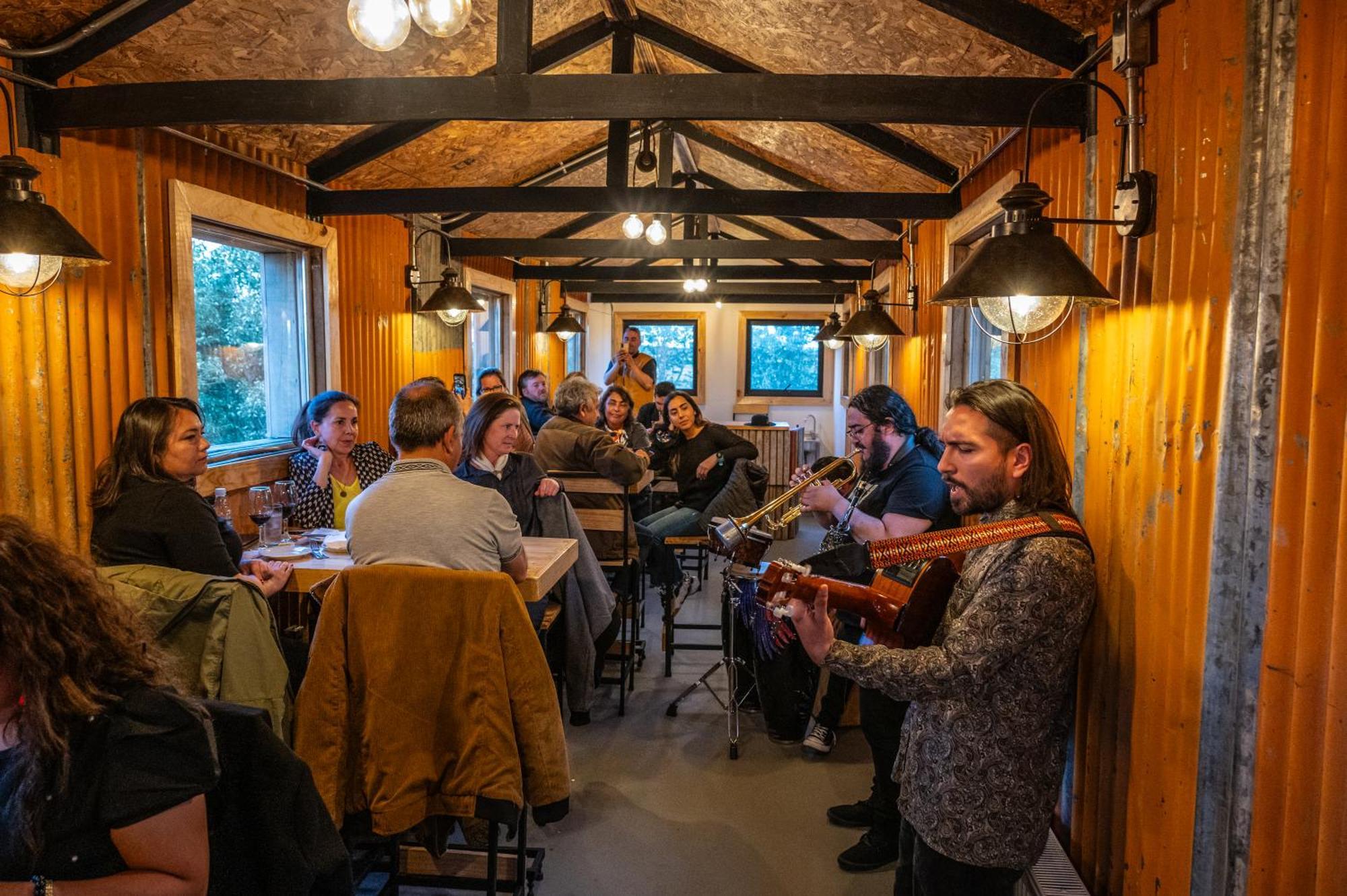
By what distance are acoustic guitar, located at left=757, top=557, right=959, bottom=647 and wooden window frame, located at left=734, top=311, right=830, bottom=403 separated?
10.5 meters

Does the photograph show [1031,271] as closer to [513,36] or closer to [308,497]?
[513,36]

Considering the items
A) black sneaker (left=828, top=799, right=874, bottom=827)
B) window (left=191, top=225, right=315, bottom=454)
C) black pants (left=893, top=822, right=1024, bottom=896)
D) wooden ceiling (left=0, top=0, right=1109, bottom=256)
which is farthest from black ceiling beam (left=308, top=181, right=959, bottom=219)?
black pants (left=893, top=822, right=1024, bottom=896)

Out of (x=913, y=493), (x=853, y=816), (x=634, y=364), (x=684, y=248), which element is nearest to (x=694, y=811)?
(x=853, y=816)

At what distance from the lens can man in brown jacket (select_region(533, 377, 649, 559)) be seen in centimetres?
393

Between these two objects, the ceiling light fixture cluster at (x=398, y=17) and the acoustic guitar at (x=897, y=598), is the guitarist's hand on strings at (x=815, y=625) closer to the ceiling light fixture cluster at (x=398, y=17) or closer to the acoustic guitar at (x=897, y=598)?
the acoustic guitar at (x=897, y=598)

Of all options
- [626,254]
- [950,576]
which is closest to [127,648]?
[950,576]

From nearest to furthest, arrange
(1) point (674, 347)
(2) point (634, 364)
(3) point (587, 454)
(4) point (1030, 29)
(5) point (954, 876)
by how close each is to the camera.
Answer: (5) point (954, 876), (4) point (1030, 29), (3) point (587, 454), (2) point (634, 364), (1) point (674, 347)

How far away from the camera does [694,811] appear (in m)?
3.13

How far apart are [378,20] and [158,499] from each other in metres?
1.36

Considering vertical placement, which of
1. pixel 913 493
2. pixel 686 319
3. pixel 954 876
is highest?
pixel 686 319

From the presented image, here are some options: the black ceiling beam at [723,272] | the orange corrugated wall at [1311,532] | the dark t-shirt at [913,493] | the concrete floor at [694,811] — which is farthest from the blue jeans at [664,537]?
the black ceiling beam at [723,272]

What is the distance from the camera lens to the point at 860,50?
3.61m

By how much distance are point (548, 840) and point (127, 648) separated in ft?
6.58

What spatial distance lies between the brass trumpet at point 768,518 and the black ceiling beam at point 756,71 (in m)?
2.10
